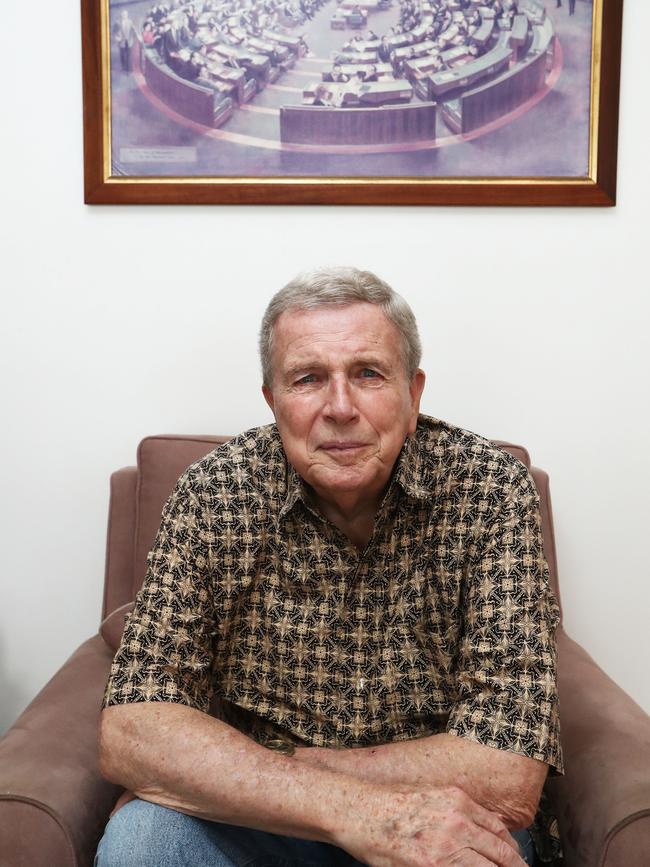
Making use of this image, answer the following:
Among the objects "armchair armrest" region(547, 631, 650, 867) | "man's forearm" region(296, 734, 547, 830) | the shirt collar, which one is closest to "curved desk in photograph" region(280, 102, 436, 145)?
the shirt collar

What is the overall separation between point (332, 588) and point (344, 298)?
449 millimetres

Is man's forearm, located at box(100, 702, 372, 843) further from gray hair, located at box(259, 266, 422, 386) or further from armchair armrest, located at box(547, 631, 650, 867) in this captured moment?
gray hair, located at box(259, 266, 422, 386)

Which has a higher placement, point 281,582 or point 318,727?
point 281,582

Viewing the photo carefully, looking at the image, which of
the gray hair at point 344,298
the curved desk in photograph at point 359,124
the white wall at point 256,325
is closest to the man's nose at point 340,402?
the gray hair at point 344,298

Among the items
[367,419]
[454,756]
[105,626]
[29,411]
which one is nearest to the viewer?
[454,756]

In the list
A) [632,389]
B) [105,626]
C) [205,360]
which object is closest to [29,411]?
[205,360]

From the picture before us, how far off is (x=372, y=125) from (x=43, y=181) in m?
0.77

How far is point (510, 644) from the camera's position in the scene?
3.93 ft

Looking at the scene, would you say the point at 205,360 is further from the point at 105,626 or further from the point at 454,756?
the point at 454,756

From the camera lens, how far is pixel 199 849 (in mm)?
1177

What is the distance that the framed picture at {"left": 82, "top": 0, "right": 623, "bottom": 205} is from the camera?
188 centimetres

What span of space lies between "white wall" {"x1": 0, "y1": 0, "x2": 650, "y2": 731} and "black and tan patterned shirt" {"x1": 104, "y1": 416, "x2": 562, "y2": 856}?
0.67 metres

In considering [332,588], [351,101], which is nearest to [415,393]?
[332,588]

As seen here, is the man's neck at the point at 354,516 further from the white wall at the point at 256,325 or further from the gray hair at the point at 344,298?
the white wall at the point at 256,325
